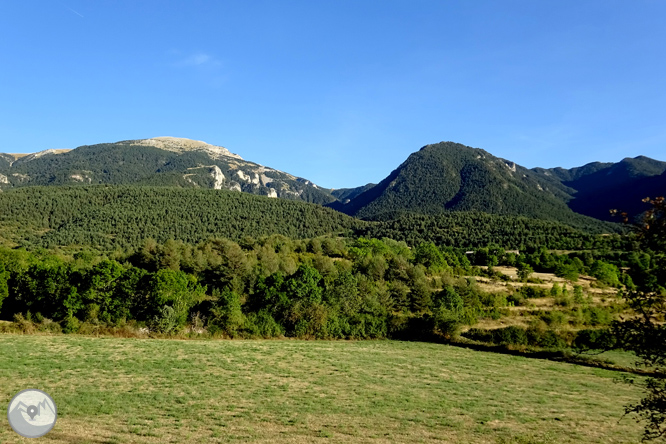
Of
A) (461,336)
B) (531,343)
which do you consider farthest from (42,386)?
(531,343)

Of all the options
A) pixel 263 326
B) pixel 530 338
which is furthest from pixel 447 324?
pixel 263 326

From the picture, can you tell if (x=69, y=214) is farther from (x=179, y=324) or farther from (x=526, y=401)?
(x=526, y=401)

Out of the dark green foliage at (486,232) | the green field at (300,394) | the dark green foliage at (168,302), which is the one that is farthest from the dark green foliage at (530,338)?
the dark green foliage at (486,232)

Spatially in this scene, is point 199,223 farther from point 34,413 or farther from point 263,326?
point 34,413

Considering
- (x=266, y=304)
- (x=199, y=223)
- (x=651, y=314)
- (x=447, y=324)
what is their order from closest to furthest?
(x=651, y=314), (x=447, y=324), (x=266, y=304), (x=199, y=223)

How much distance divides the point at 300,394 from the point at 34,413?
1552cm

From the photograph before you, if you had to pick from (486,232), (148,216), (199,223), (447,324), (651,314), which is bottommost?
(447,324)

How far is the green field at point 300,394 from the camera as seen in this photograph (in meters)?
16.5

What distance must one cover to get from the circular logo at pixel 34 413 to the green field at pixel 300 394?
164 inches

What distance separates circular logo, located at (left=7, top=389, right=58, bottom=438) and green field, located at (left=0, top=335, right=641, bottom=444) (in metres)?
4.16

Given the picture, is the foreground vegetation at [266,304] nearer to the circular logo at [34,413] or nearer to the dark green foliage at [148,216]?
the circular logo at [34,413]

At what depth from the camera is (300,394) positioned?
23.4 metres

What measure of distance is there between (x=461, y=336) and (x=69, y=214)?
544 feet

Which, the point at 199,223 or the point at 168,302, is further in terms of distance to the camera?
the point at 199,223
